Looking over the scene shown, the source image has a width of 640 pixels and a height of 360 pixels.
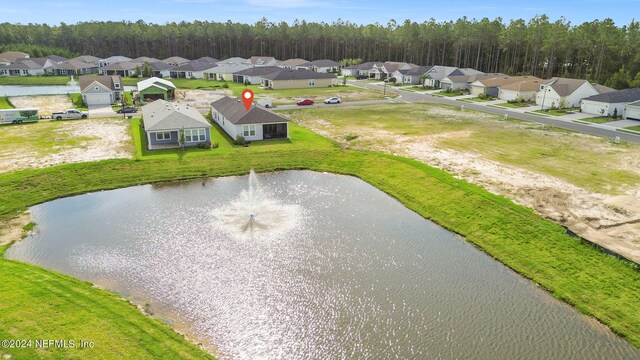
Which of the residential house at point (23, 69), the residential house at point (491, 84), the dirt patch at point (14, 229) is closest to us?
the dirt patch at point (14, 229)

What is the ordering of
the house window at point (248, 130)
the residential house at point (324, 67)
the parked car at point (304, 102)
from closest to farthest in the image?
the house window at point (248, 130) < the parked car at point (304, 102) < the residential house at point (324, 67)

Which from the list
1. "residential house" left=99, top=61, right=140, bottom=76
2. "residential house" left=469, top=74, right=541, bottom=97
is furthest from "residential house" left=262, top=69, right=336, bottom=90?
"residential house" left=99, top=61, right=140, bottom=76

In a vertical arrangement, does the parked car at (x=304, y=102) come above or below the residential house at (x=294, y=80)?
below

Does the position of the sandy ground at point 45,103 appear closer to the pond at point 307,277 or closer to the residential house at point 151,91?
the residential house at point 151,91

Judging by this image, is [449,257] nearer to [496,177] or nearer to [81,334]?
[496,177]

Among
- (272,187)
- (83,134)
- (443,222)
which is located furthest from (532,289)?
(83,134)

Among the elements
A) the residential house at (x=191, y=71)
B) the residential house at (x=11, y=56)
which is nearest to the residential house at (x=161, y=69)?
the residential house at (x=191, y=71)

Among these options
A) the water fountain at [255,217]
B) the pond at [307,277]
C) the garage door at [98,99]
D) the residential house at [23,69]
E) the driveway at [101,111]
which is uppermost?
the residential house at [23,69]

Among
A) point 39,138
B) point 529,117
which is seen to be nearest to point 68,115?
point 39,138
